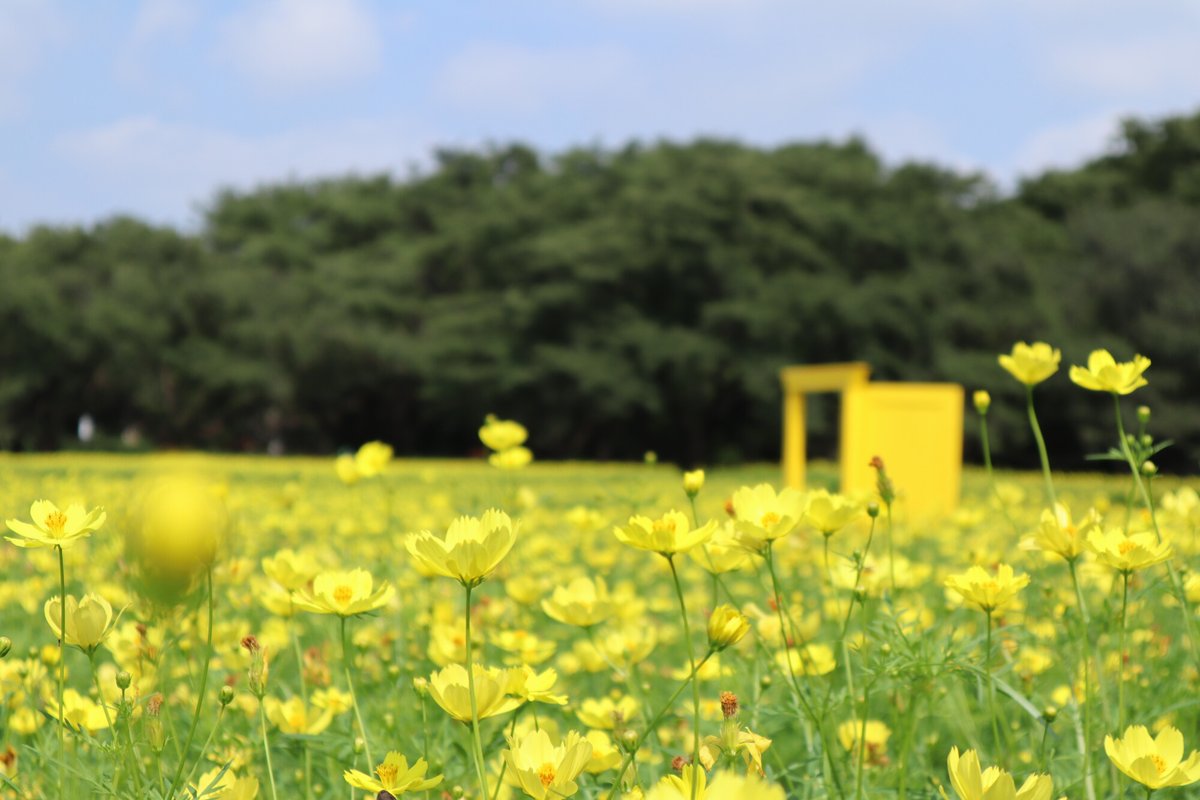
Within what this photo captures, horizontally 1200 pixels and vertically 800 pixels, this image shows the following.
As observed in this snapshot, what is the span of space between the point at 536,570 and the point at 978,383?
16212 millimetres

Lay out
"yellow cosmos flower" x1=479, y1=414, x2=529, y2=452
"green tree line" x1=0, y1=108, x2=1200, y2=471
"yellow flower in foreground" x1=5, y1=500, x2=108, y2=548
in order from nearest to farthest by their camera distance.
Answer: "yellow flower in foreground" x1=5, y1=500, x2=108, y2=548
"yellow cosmos flower" x1=479, y1=414, x2=529, y2=452
"green tree line" x1=0, y1=108, x2=1200, y2=471

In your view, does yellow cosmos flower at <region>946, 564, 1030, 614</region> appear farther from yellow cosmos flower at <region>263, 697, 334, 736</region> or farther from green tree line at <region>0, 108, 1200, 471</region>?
green tree line at <region>0, 108, 1200, 471</region>

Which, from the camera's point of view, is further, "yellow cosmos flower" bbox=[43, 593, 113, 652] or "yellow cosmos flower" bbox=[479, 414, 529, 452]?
"yellow cosmos flower" bbox=[479, 414, 529, 452]

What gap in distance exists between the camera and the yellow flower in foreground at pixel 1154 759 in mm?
770

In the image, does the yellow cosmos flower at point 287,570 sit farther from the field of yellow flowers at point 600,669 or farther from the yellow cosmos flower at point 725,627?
the yellow cosmos flower at point 725,627

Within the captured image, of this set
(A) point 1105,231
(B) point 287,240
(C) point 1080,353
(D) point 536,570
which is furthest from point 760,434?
(D) point 536,570

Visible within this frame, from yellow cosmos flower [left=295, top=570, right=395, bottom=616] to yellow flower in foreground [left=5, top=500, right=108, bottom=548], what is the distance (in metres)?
0.17

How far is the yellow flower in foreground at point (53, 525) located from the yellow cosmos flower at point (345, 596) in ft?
0.57

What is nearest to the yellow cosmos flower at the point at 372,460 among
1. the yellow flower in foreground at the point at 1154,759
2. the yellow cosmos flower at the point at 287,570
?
the yellow cosmos flower at the point at 287,570

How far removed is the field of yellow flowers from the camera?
2.43 ft

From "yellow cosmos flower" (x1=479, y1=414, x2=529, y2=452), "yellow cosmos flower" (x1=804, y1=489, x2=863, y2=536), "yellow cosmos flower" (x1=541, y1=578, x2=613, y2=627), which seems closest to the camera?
"yellow cosmos flower" (x1=804, y1=489, x2=863, y2=536)

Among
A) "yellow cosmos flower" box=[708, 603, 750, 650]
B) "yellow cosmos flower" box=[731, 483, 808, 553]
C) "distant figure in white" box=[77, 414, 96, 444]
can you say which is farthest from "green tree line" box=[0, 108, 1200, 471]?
"yellow cosmos flower" box=[708, 603, 750, 650]

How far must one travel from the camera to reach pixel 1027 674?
132 centimetres

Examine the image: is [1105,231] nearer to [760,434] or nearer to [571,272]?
[760,434]
